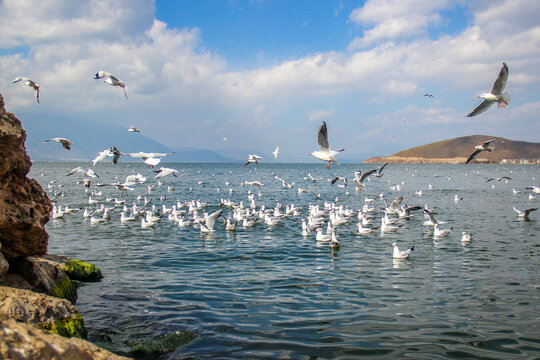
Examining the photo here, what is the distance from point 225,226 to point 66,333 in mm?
14301

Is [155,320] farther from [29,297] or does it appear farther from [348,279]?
[348,279]

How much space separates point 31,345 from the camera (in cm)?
294

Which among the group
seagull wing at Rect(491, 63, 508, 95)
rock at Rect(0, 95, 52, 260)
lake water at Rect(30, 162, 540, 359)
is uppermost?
seagull wing at Rect(491, 63, 508, 95)

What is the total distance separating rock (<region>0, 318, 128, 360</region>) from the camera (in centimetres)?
283

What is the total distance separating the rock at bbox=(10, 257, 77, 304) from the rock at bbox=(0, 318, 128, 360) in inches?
181

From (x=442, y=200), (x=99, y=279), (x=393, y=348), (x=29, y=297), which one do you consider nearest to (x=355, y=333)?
(x=393, y=348)

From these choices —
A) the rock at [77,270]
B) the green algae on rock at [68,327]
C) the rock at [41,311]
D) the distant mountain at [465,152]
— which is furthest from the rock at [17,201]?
the distant mountain at [465,152]

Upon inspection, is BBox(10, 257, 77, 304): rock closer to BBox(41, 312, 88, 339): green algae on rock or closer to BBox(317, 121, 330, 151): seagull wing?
BBox(41, 312, 88, 339): green algae on rock

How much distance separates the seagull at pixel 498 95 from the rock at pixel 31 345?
1201 centimetres

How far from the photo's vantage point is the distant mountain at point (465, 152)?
16162 cm

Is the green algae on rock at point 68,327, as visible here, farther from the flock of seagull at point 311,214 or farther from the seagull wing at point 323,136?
the seagull wing at point 323,136

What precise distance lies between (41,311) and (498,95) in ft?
41.4

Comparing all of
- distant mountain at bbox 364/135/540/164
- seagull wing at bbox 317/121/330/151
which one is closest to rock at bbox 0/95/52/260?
seagull wing at bbox 317/121/330/151

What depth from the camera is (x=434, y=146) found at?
642ft
